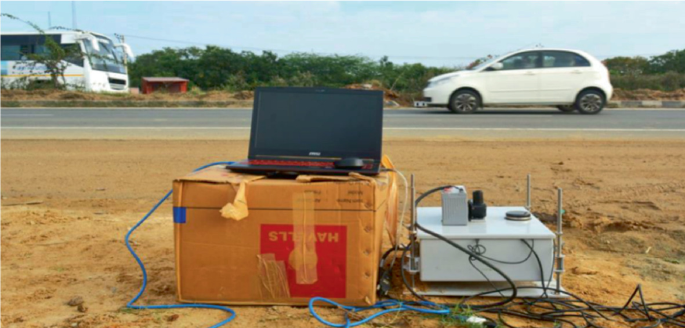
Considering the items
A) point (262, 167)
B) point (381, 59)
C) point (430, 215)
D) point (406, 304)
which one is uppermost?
point (381, 59)

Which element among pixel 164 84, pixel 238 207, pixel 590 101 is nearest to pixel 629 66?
pixel 590 101

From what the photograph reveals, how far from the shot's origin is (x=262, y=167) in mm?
3543

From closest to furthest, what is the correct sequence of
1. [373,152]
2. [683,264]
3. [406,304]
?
1. [406,304]
2. [373,152]
3. [683,264]

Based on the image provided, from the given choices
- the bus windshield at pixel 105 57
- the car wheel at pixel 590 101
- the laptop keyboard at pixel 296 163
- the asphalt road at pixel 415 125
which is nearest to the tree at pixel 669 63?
the asphalt road at pixel 415 125

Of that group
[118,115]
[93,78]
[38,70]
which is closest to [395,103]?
[118,115]

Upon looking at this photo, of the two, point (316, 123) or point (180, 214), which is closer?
point (180, 214)

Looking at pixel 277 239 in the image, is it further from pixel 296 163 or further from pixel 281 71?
pixel 281 71

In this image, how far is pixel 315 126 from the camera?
12.6ft

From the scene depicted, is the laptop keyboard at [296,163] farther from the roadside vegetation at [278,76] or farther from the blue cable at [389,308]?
the roadside vegetation at [278,76]

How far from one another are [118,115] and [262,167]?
13.2m

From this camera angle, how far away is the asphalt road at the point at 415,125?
36.0 feet

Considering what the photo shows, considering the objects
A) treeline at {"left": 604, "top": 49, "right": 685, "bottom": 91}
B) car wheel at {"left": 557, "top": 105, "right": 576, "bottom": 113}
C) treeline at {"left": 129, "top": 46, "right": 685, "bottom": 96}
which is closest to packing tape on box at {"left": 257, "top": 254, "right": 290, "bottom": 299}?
car wheel at {"left": 557, "top": 105, "right": 576, "bottom": 113}

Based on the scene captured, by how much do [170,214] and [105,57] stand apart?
2277 cm

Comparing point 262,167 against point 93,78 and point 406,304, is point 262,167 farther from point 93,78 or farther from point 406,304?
point 93,78
